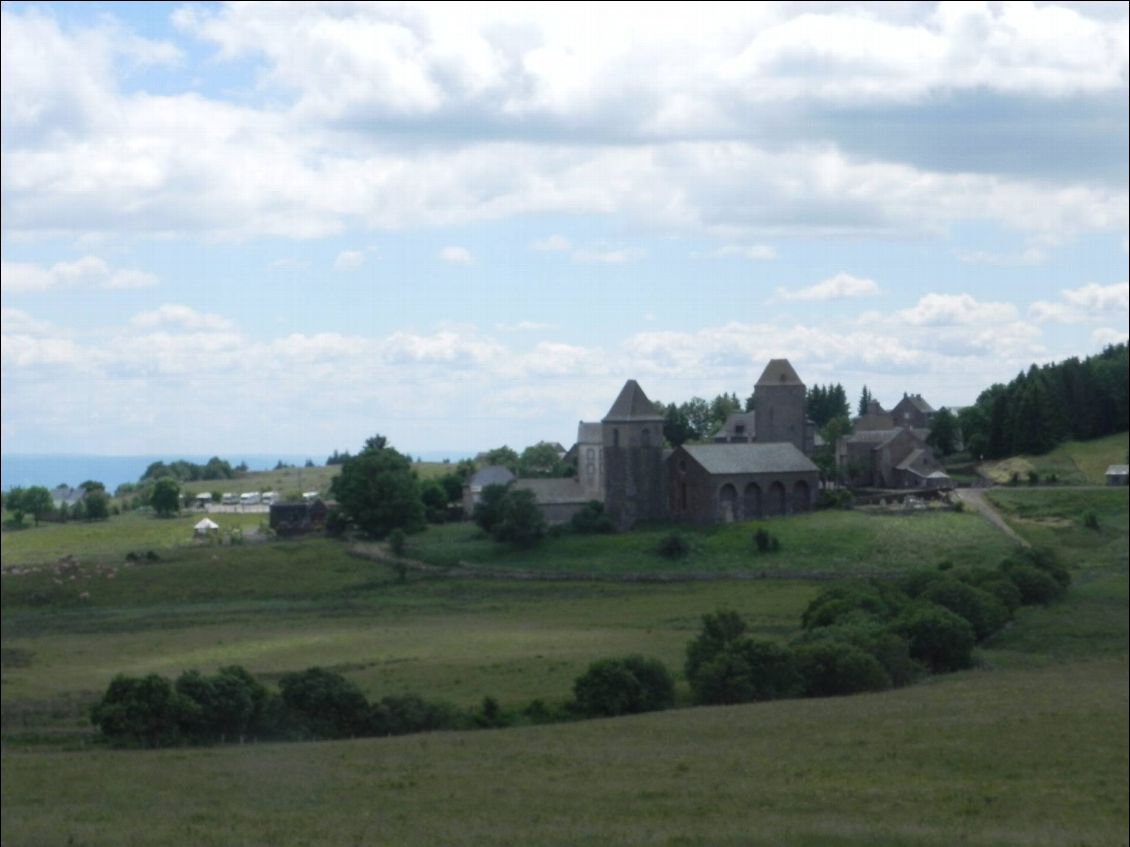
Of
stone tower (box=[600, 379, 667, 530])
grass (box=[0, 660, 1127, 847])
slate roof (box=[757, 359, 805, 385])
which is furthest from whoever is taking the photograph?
stone tower (box=[600, 379, 667, 530])

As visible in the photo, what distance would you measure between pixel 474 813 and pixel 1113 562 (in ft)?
76.2

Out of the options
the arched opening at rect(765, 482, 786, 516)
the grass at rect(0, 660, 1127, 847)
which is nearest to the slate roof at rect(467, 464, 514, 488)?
the arched opening at rect(765, 482, 786, 516)

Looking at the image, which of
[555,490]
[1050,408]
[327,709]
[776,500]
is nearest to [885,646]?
[776,500]

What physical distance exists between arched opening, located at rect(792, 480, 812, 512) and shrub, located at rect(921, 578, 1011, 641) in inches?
158

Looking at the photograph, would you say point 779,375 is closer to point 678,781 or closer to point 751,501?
point 678,781

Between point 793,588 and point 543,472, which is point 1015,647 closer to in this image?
point 793,588

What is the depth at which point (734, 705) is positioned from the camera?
118 feet

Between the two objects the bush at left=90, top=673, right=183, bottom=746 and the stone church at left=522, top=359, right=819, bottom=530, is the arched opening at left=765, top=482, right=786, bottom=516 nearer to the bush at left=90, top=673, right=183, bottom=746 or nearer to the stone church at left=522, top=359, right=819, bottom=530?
the stone church at left=522, top=359, right=819, bottom=530

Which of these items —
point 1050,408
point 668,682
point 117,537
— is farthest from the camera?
point 117,537

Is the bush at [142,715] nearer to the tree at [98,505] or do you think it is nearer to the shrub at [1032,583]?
the shrub at [1032,583]

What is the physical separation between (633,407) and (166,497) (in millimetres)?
18483

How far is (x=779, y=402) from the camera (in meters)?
22.7

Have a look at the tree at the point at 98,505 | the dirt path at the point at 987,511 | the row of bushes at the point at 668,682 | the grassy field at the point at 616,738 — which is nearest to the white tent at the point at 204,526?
the grassy field at the point at 616,738

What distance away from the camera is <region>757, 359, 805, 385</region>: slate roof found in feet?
72.2
